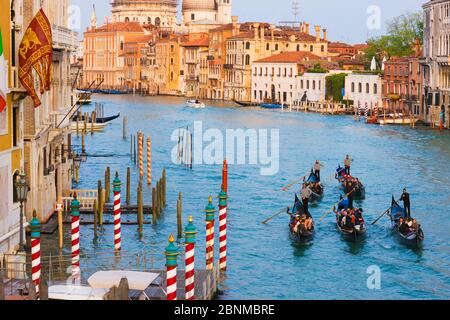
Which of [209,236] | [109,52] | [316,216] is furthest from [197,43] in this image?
[209,236]

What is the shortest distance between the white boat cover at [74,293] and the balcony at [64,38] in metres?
5.73

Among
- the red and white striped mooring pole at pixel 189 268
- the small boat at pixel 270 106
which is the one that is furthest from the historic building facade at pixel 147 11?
the red and white striped mooring pole at pixel 189 268

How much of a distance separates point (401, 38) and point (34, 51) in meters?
42.3

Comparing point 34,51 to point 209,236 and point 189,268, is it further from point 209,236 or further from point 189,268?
point 189,268

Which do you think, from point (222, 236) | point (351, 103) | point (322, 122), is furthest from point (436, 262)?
point (351, 103)

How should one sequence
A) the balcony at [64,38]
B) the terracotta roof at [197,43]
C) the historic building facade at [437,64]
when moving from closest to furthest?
the balcony at [64,38], the historic building facade at [437,64], the terracotta roof at [197,43]

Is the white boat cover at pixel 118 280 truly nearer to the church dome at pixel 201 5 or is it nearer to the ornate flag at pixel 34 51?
the ornate flag at pixel 34 51

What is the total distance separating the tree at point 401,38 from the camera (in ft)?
168

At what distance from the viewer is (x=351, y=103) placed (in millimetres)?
48562

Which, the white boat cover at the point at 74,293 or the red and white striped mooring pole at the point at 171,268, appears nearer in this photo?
the white boat cover at the point at 74,293

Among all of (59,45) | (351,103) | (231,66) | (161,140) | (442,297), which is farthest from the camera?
(231,66)

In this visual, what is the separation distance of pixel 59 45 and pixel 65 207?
2132 millimetres

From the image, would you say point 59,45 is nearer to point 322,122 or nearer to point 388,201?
point 388,201

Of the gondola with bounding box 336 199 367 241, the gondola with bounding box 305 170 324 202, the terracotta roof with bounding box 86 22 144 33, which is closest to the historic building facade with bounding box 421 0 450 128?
the gondola with bounding box 305 170 324 202
